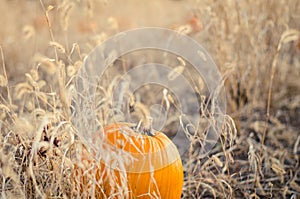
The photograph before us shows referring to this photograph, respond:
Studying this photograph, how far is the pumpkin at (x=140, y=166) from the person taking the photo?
1719 mm

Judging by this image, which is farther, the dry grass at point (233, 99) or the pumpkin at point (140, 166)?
the dry grass at point (233, 99)

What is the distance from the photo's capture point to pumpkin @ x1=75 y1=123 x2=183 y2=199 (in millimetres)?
1719

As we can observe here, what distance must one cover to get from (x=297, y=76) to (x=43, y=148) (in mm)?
2475

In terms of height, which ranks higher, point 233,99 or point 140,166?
point 140,166

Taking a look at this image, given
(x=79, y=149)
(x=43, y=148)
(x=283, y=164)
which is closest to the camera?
(x=79, y=149)

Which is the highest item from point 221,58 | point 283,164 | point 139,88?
point 221,58

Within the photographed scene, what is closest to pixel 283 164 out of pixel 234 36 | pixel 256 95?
pixel 256 95

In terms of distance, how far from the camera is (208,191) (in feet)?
7.64

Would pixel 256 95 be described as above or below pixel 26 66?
below

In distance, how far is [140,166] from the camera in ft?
5.79

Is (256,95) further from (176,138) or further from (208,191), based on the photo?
(208,191)

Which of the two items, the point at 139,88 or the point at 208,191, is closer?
the point at 208,191

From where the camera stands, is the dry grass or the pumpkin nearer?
the pumpkin

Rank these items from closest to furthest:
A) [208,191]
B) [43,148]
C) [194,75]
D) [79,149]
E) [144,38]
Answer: [79,149] < [43,148] < [208,191] < [194,75] < [144,38]
